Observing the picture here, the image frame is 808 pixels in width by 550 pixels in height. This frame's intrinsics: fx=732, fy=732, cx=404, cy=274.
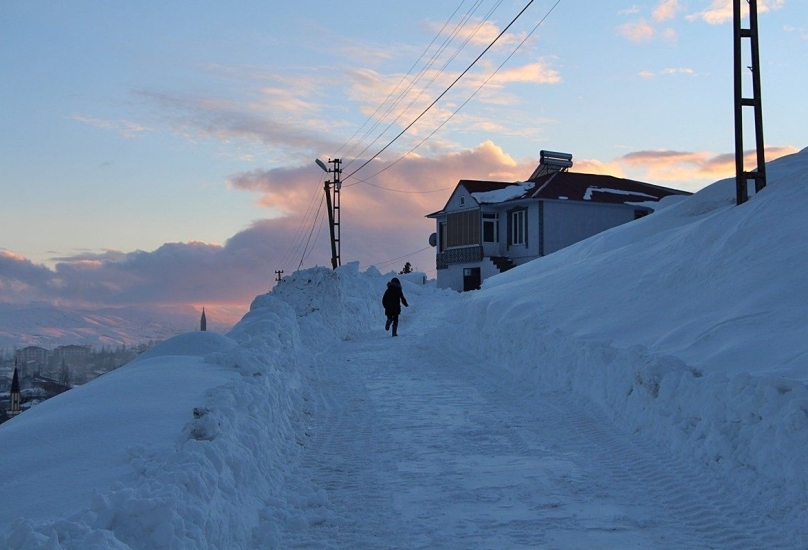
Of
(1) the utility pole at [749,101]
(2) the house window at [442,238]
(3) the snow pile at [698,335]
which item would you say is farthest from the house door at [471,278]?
(1) the utility pole at [749,101]

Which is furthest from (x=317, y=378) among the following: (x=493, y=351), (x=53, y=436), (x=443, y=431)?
(x=53, y=436)

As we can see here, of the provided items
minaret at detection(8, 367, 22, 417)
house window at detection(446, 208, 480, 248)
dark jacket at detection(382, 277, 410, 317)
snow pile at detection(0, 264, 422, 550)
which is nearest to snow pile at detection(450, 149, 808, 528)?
dark jacket at detection(382, 277, 410, 317)

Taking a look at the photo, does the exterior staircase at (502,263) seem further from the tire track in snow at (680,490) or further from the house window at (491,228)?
the tire track in snow at (680,490)

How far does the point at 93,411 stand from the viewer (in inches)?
270

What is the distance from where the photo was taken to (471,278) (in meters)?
43.7

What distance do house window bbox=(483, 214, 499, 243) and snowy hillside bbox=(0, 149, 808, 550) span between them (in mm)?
27763

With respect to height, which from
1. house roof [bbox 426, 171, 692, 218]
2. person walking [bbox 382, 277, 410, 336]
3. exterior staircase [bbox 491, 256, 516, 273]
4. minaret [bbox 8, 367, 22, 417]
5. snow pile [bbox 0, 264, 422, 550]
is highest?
house roof [bbox 426, 171, 692, 218]

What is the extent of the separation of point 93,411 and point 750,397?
608 cm

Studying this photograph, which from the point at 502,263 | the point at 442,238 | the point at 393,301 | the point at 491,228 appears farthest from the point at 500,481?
the point at 442,238

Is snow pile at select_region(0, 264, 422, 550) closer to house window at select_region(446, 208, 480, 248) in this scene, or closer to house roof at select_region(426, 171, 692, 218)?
house roof at select_region(426, 171, 692, 218)

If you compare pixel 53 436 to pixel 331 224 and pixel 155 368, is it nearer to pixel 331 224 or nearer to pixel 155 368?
pixel 155 368

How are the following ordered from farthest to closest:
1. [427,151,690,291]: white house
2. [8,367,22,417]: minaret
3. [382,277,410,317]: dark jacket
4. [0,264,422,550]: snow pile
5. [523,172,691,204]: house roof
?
[523,172,691,204]: house roof < [427,151,690,291]: white house < [382,277,410,317]: dark jacket < [8,367,22,417]: minaret < [0,264,422,550]: snow pile

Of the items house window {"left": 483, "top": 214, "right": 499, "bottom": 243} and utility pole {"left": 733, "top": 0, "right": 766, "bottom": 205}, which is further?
house window {"left": 483, "top": 214, "right": 499, "bottom": 243}

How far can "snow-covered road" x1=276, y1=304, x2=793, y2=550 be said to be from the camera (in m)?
5.57
